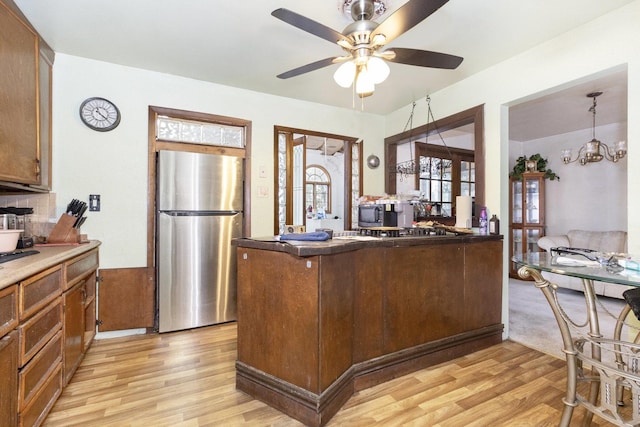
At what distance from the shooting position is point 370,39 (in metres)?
1.68

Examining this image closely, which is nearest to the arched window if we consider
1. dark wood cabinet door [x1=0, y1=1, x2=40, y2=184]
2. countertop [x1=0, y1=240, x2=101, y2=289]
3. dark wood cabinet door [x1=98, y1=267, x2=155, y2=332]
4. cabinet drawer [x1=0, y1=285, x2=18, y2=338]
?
dark wood cabinet door [x1=98, y1=267, x2=155, y2=332]

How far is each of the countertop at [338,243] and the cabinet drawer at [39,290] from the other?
0.97 m

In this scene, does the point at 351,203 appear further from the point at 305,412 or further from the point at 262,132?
the point at 305,412

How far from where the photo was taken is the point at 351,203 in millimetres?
4070

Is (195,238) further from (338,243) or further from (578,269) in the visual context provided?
(578,269)

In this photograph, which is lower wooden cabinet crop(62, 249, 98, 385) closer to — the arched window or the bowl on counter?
the bowl on counter

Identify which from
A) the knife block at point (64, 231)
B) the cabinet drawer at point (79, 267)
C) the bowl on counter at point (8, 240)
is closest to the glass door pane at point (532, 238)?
the cabinet drawer at point (79, 267)

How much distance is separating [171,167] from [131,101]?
0.71m

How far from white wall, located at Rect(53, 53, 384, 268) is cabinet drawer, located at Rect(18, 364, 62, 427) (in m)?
1.24

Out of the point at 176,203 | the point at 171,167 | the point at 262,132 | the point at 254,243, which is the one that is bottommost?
the point at 254,243

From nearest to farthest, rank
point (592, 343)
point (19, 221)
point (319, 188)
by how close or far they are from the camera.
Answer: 1. point (592, 343)
2. point (19, 221)
3. point (319, 188)

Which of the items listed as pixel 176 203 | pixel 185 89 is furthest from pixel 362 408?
pixel 185 89

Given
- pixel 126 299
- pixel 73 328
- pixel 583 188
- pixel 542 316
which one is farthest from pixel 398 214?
pixel 583 188

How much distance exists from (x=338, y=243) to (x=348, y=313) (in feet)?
1.44
